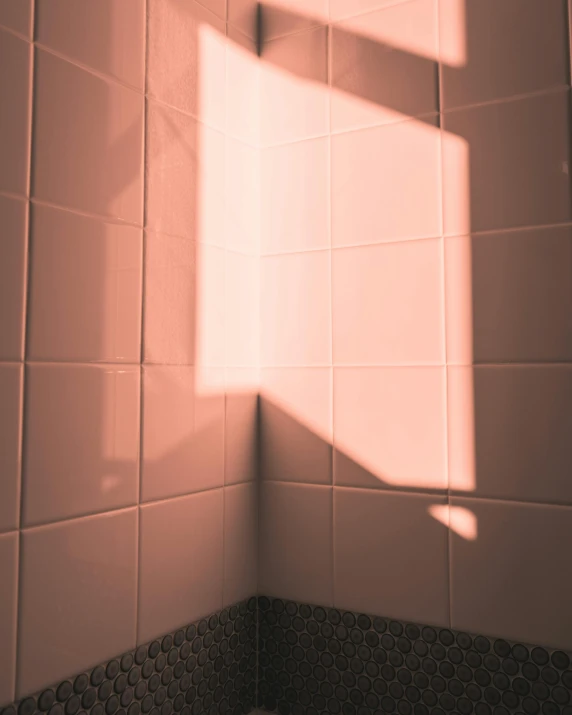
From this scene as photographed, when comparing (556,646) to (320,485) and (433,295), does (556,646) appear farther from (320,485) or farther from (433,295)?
(433,295)

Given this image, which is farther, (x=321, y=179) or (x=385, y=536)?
(x=321, y=179)

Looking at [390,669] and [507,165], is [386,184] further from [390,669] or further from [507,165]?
[390,669]

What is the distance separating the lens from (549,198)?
114 centimetres

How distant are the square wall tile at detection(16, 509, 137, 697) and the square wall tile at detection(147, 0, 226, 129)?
0.77 m

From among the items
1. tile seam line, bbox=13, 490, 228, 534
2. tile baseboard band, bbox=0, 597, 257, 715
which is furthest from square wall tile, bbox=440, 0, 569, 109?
tile baseboard band, bbox=0, 597, 257, 715

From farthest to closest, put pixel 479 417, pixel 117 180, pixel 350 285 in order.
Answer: pixel 350 285 → pixel 479 417 → pixel 117 180

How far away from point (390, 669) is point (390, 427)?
0.46 meters

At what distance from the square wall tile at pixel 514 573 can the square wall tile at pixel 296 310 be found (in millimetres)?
434

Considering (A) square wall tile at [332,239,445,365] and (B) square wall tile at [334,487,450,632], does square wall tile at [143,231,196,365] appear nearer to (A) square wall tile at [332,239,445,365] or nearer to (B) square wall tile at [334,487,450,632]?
(A) square wall tile at [332,239,445,365]

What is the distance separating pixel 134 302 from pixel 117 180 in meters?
0.20

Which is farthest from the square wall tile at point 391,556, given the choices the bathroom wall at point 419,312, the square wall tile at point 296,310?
the square wall tile at point 296,310

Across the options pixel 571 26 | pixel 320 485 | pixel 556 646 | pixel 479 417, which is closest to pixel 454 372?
pixel 479 417

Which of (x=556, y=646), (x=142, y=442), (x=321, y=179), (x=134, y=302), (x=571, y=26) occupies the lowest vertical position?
(x=556, y=646)

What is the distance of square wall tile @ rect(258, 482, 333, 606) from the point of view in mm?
1334
